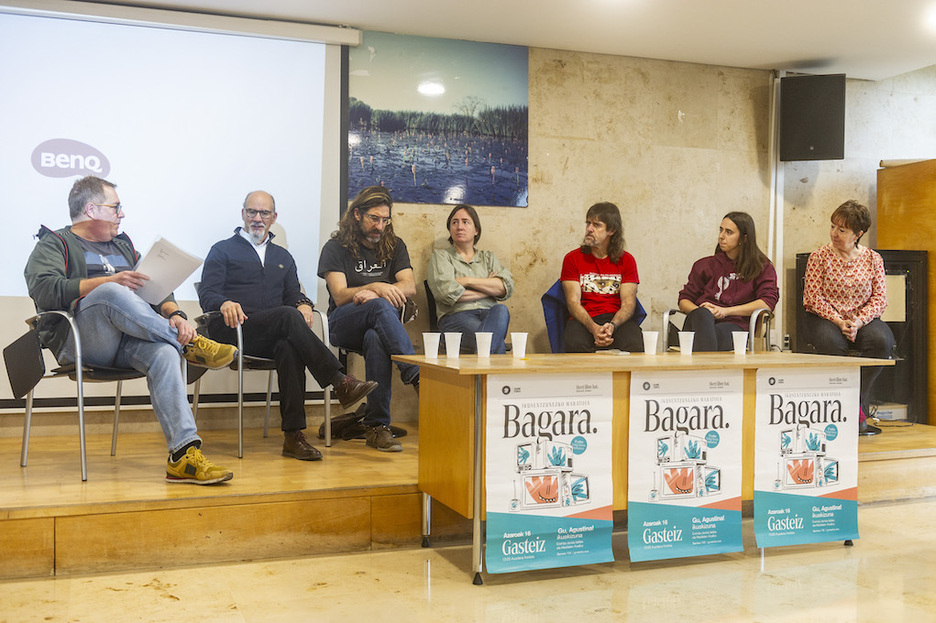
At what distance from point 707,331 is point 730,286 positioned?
0.46m

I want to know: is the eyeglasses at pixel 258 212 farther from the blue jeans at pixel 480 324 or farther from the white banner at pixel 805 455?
the white banner at pixel 805 455

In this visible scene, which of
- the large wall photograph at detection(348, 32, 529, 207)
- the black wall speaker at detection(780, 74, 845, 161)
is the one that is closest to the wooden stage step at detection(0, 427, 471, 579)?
the large wall photograph at detection(348, 32, 529, 207)

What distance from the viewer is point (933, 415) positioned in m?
5.50

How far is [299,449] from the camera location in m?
3.54

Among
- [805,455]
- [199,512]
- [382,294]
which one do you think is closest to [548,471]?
[805,455]

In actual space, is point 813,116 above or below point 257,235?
above

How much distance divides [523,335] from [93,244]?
1.87 m

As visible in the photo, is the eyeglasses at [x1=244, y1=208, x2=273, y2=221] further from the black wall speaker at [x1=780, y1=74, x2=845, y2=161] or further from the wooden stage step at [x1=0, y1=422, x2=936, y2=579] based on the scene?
the black wall speaker at [x1=780, y1=74, x2=845, y2=161]

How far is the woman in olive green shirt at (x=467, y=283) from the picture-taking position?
4418 mm

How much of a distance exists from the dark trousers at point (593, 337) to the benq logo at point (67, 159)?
8.58ft

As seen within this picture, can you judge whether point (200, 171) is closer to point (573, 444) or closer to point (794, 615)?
point (573, 444)

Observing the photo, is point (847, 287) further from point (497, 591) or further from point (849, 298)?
point (497, 591)

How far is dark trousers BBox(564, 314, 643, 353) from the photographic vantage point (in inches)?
180

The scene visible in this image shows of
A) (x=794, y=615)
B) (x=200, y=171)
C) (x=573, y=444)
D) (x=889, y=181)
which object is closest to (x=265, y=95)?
(x=200, y=171)
